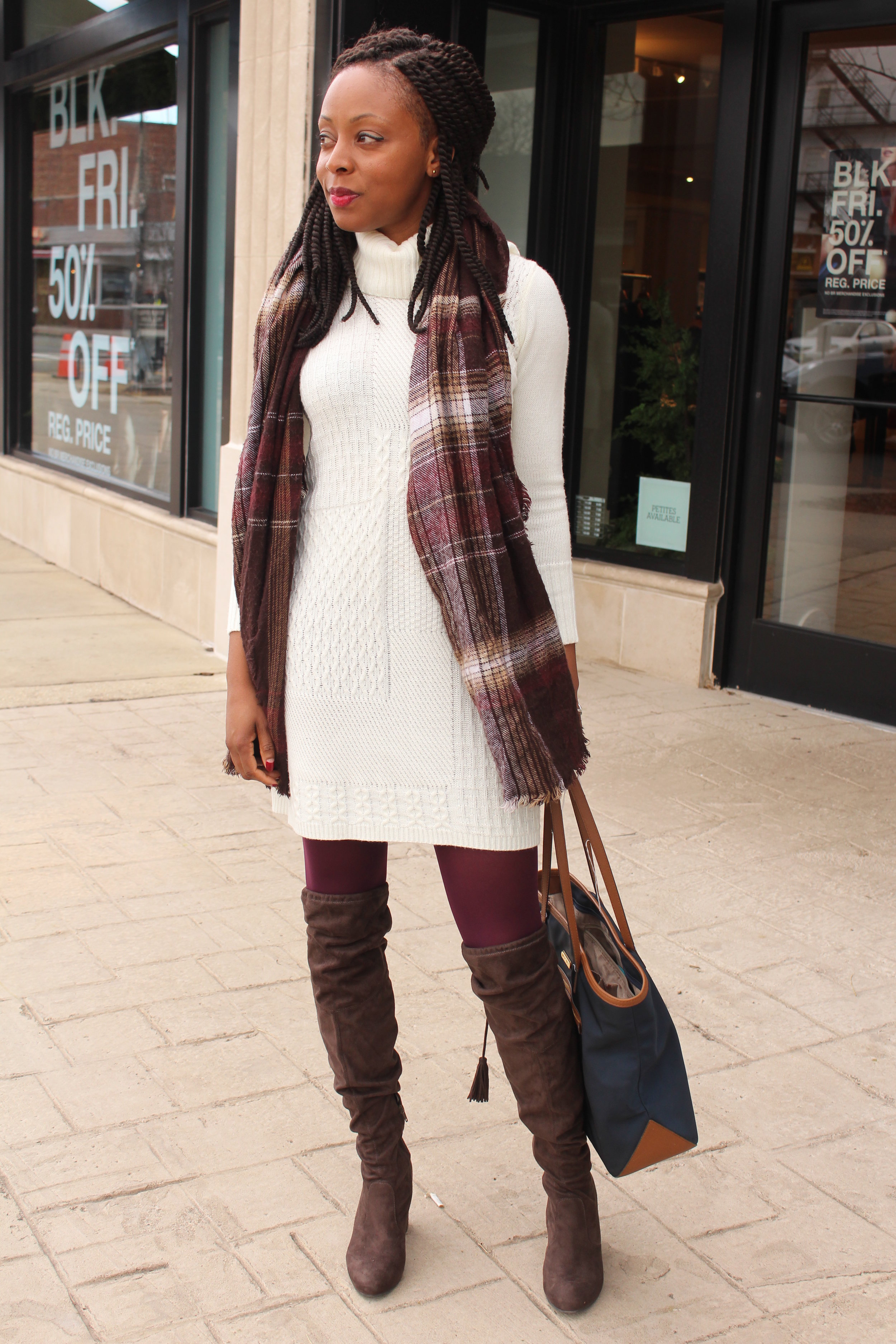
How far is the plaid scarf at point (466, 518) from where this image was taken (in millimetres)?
1966

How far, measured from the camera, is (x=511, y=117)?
6.55 m

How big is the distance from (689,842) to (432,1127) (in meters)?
1.79

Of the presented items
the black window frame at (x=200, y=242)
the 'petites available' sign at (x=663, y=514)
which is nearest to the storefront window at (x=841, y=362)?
the 'petites available' sign at (x=663, y=514)

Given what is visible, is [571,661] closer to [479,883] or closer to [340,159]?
[479,883]

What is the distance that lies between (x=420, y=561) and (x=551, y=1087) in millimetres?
830

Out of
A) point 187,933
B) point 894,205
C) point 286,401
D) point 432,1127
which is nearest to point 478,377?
point 286,401

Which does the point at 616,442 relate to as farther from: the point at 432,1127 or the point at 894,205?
the point at 432,1127

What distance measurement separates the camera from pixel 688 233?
20.3 ft

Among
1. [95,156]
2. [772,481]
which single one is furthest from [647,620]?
[95,156]

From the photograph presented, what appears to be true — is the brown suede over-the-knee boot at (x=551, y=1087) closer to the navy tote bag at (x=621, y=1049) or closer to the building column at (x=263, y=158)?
the navy tote bag at (x=621, y=1049)

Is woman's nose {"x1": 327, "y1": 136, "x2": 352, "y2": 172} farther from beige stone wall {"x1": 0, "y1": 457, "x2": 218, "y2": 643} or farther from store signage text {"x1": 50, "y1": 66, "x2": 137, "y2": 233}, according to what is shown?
store signage text {"x1": 50, "y1": 66, "x2": 137, "y2": 233}

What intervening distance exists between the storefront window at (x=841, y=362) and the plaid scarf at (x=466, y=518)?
3907mm

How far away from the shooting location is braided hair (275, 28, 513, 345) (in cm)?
202

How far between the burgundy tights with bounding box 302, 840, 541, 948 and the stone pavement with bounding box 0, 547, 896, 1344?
62 centimetres
